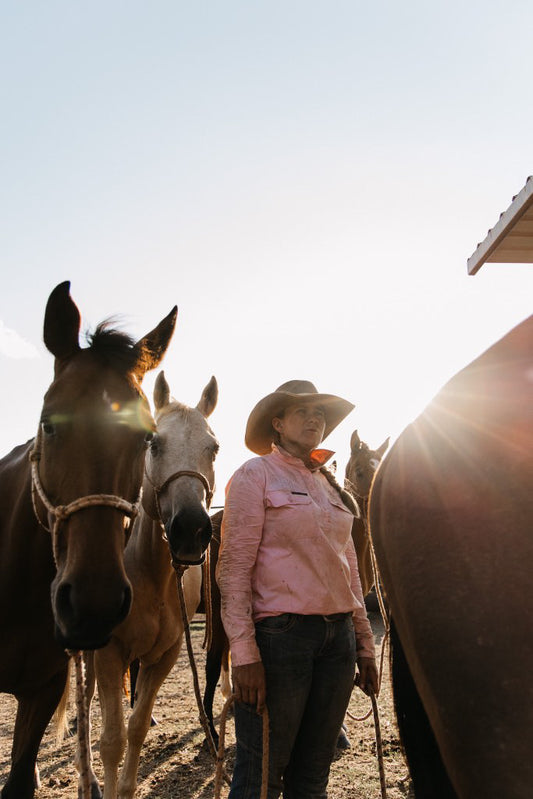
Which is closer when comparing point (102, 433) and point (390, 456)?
point (390, 456)

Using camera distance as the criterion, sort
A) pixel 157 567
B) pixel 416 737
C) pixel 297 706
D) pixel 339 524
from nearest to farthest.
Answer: pixel 416 737 < pixel 297 706 < pixel 339 524 < pixel 157 567

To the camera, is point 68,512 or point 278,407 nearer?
point 68,512

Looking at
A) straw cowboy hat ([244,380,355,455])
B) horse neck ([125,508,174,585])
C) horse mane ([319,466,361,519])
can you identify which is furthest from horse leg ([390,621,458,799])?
horse neck ([125,508,174,585])

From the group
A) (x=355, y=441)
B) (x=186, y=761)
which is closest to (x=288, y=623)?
(x=186, y=761)

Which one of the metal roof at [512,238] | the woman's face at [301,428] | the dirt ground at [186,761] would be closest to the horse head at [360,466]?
the dirt ground at [186,761]

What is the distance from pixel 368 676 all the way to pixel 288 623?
63 cm

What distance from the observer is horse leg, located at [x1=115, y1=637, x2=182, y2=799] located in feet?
10.00

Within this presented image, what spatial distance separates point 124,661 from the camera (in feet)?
10.6

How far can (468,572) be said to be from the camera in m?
0.92

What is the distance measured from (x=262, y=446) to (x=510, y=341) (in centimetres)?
187

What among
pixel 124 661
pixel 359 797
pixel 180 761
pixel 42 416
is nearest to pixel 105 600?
pixel 42 416

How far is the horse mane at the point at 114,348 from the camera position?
225cm

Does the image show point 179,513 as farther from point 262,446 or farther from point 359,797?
point 359,797

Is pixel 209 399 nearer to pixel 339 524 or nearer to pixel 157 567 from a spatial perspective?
pixel 157 567
